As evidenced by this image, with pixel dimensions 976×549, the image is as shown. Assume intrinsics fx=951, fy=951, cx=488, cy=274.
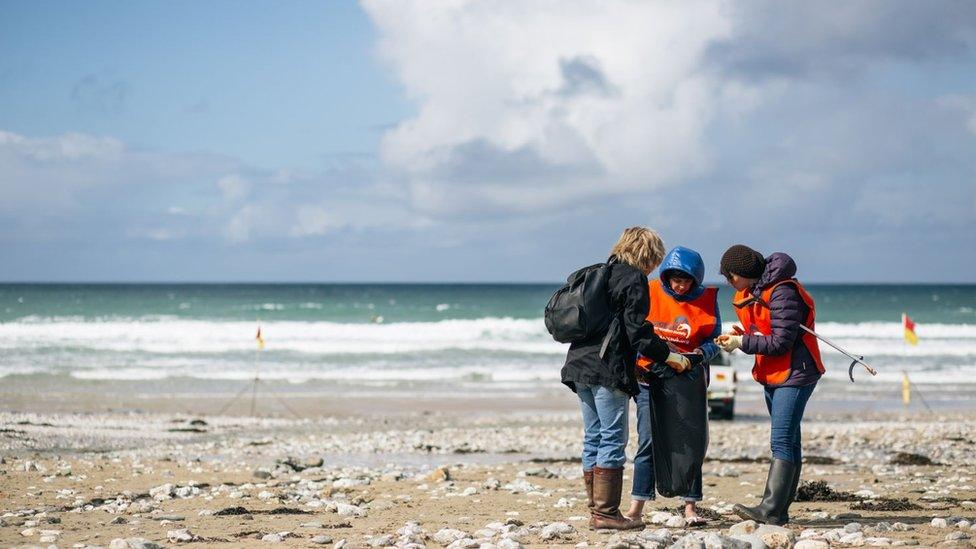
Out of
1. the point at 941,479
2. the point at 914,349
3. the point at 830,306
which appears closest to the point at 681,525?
the point at 941,479

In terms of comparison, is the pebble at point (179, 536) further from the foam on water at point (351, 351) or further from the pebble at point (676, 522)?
the foam on water at point (351, 351)

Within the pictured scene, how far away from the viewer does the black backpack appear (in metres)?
5.32

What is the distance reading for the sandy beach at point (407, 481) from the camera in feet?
18.0

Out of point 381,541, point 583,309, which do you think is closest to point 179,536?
point 381,541

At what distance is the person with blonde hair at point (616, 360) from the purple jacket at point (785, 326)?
1.49 feet

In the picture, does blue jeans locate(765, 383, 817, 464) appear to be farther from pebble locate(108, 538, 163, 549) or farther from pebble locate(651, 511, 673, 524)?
pebble locate(108, 538, 163, 549)

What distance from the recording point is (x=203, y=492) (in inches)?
308

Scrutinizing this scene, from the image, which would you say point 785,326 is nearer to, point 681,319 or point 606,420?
point 681,319

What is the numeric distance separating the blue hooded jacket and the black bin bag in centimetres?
12

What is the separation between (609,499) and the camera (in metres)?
5.54

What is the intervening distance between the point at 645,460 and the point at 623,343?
0.80 m

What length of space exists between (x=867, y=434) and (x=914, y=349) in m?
24.3

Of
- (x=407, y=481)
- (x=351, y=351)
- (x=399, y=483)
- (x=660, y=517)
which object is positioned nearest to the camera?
(x=660, y=517)

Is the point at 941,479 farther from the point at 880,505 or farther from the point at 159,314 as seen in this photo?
the point at 159,314
